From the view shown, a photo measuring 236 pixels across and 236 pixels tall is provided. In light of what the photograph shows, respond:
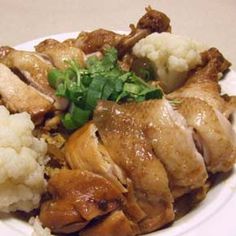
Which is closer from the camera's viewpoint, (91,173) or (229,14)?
(91,173)

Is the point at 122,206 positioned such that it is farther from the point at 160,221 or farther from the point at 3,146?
the point at 3,146

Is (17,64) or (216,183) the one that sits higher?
(17,64)

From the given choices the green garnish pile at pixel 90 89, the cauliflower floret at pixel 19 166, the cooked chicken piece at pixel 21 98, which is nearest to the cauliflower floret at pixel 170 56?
the green garnish pile at pixel 90 89

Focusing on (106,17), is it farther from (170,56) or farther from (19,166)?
(19,166)

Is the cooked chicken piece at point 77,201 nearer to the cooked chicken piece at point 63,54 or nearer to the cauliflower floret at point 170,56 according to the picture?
the cooked chicken piece at point 63,54

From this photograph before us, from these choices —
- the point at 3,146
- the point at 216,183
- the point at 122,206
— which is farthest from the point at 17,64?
the point at 216,183
